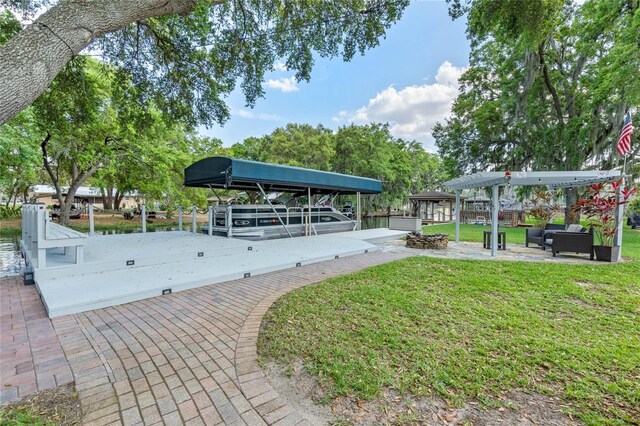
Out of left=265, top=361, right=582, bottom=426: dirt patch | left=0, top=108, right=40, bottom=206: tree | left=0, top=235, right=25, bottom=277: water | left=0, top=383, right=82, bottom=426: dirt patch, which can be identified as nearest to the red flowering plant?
left=265, top=361, right=582, bottom=426: dirt patch

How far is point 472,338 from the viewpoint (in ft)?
9.32

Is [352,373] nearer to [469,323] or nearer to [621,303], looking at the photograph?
[469,323]

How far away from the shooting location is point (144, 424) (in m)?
1.74

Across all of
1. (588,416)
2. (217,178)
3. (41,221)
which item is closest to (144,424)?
(588,416)

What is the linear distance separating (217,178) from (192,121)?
61.0 inches

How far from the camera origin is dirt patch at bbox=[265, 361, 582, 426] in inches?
70.9

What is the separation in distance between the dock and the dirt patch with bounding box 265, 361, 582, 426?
3001 millimetres

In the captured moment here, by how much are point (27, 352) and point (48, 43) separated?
8.64ft

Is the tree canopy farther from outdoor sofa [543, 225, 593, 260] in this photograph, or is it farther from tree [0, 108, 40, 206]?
tree [0, 108, 40, 206]

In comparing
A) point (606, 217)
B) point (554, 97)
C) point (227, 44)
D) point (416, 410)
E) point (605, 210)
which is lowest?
point (416, 410)

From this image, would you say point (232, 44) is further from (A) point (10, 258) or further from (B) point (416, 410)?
(B) point (416, 410)

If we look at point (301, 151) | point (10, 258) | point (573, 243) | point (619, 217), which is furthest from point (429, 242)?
point (301, 151)

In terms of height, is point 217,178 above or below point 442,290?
above

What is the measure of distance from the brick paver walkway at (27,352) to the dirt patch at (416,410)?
1783mm
